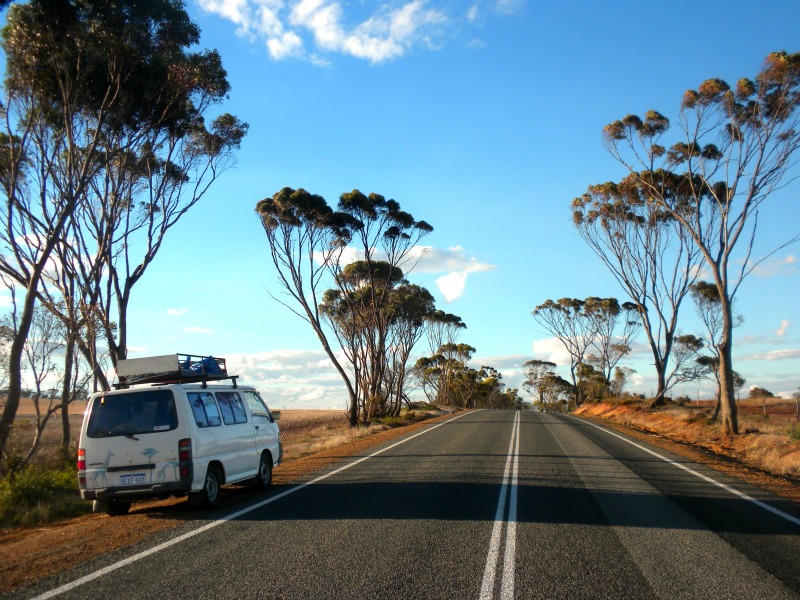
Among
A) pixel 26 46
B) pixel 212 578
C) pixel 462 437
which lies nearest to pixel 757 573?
pixel 212 578

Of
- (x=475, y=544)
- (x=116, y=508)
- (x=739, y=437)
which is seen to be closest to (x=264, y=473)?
(x=116, y=508)

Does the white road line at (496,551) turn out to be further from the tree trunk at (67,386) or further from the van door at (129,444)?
the tree trunk at (67,386)

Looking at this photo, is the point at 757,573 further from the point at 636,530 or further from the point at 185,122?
the point at 185,122

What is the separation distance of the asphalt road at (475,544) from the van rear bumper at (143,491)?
56 centimetres

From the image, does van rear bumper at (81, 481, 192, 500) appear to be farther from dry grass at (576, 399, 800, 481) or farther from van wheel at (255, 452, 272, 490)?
dry grass at (576, 399, 800, 481)

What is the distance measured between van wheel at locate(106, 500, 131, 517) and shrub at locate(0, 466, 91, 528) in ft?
3.55

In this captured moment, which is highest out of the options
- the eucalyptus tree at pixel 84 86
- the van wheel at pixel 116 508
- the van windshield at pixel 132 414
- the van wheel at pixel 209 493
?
the eucalyptus tree at pixel 84 86

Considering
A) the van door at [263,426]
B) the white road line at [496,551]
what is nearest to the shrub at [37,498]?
the van door at [263,426]

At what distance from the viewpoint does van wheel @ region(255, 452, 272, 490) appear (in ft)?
38.4

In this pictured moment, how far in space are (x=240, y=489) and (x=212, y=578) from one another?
6385 millimetres

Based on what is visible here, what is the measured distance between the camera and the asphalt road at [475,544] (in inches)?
228

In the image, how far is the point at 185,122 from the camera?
22250 millimetres

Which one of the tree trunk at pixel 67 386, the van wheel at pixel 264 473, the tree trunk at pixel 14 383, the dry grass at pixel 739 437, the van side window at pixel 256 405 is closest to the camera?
the van wheel at pixel 264 473

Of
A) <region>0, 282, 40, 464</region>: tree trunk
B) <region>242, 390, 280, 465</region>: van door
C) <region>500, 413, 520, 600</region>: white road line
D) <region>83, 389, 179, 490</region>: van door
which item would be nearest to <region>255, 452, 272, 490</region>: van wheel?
<region>242, 390, 280, 465</region>: van door
